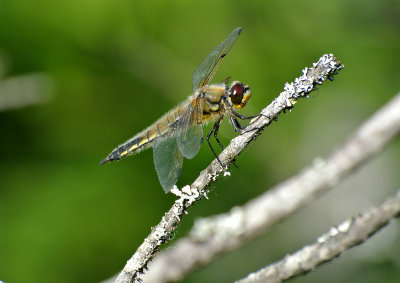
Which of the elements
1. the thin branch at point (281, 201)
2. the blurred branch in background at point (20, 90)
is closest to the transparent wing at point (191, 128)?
the thin branch at point (281, 201)

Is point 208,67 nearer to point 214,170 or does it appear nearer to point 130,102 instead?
point 130,102

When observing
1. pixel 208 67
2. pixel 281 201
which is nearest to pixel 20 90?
pixel 208 67

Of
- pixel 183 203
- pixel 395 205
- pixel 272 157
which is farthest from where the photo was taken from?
pixel 272 157

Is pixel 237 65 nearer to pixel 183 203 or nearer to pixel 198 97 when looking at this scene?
pixel 198 97

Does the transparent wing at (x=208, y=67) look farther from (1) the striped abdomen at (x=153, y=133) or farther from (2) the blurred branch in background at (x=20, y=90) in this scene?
(2) the blurred branch in background at (x=20, y=90)

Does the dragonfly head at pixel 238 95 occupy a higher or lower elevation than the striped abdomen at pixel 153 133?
lower

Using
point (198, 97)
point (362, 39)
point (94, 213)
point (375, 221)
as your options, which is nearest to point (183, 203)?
point (375, 221)

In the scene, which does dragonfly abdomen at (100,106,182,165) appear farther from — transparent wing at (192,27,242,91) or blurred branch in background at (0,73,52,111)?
blurred branch in background at (0,73,52,111)

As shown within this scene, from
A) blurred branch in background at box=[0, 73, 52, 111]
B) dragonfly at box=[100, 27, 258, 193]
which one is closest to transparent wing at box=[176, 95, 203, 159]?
dragonfly at box=[100, 27, 258, 193]
